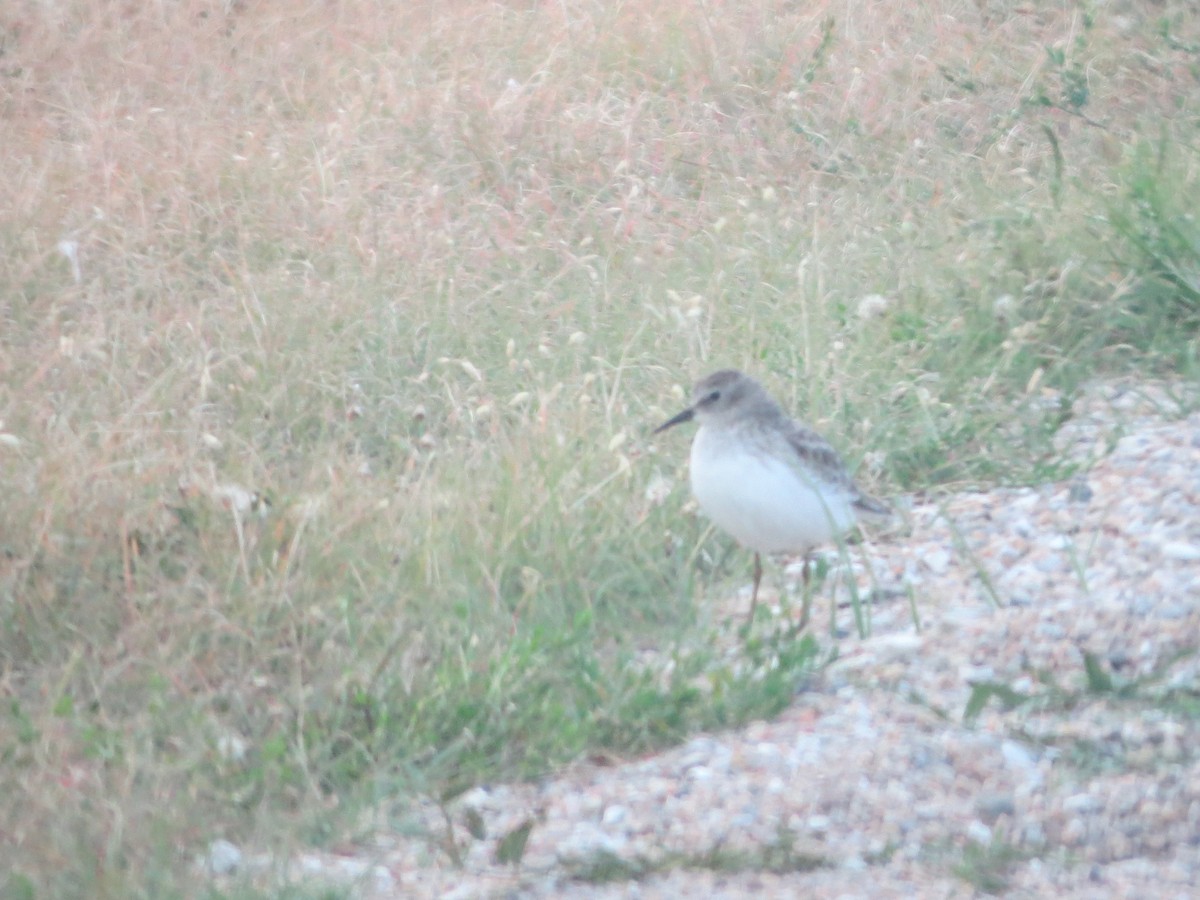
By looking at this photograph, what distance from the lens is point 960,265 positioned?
5.93 metres

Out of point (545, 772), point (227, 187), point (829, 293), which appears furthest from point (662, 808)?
point (227, 187)

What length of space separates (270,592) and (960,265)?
298 cm

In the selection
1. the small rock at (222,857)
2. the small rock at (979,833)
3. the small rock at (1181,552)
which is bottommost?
the small rock at (222,857)

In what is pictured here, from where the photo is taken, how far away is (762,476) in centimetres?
418

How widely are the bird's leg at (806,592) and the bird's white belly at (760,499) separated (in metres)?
0.09

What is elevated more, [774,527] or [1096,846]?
[774,527]

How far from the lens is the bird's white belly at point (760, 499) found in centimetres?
414

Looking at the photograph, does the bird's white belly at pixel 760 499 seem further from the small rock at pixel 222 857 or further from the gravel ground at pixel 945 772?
the small rock at pixel 222 857

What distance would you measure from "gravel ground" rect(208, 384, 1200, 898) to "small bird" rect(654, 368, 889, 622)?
234mm

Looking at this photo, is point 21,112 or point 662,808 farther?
point 21,112

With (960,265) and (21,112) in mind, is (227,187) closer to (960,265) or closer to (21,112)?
(21,112)

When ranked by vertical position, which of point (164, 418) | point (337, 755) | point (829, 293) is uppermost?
point (829, 293)

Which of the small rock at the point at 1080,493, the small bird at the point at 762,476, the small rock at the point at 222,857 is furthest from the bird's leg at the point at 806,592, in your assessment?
the small rock at the point at 222,857

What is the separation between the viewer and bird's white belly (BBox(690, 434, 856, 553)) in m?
4.14
